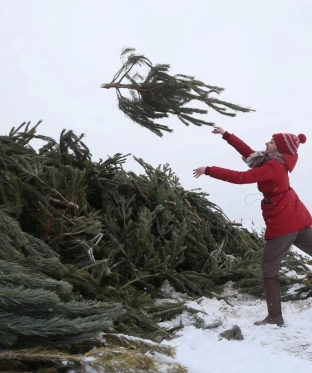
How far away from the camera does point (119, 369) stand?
206 cm

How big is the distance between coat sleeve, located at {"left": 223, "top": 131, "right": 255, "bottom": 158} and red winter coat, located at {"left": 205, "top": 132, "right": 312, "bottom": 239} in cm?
59

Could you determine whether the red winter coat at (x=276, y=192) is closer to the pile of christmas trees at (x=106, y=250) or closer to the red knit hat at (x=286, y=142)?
the red knit hat at (x=286, y=142)

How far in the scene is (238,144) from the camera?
16.1 feet

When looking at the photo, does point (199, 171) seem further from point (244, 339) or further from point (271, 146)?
point (244, 339)

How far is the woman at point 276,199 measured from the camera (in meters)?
4.18

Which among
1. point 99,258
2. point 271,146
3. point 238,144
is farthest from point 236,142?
point 99,258

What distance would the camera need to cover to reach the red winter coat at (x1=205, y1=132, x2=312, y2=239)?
416 cm

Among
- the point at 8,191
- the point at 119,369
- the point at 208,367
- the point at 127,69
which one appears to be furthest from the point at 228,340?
the point at 127,69

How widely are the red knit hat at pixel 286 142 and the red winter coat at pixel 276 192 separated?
53mm

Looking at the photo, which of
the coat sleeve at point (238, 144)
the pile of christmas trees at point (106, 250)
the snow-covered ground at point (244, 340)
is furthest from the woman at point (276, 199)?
the pile of christmas trees at point (106, 250)

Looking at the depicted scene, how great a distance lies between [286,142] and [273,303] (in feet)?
4.86

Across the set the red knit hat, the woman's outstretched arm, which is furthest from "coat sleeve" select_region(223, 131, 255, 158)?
the red knit hat

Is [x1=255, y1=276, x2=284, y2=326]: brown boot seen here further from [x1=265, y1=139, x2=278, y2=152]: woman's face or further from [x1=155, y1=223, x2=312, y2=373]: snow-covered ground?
[x1=265, y1=139, x2=278, y2=152]: woman's face

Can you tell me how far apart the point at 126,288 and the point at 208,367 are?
175 cm
